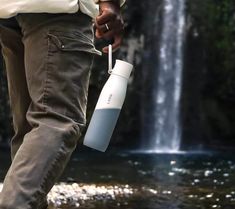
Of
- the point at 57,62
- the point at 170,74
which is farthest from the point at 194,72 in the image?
the point at 57,62

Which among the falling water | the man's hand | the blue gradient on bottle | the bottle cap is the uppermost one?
the man's hand

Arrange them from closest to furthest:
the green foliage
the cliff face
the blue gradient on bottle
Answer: the blue gradient on bottle → the cliff face → the green foliage

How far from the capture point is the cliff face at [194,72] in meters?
11.6

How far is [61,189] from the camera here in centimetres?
400

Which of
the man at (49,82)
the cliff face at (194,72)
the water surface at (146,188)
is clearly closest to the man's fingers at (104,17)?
the man at (49,82)

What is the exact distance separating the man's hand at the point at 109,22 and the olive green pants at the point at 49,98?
38 millimetres

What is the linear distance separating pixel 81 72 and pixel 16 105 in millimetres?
325

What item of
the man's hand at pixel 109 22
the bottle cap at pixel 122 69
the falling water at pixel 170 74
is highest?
the man's hand at pixel 109 22

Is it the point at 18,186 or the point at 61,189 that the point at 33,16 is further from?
the point at 61,189

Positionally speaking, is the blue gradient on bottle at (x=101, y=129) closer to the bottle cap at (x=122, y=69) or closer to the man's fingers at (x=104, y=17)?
the bottle cap at (x=122, y=69)

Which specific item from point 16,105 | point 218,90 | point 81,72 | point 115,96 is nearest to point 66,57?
point 81,72

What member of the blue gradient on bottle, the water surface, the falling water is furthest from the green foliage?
the blue gradient on bottle

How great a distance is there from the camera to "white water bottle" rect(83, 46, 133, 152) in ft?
6.13

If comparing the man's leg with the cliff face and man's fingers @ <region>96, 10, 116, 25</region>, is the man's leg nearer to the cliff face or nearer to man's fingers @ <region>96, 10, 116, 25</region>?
man's fingers @ <region>96, 10, 116, 25</region>
